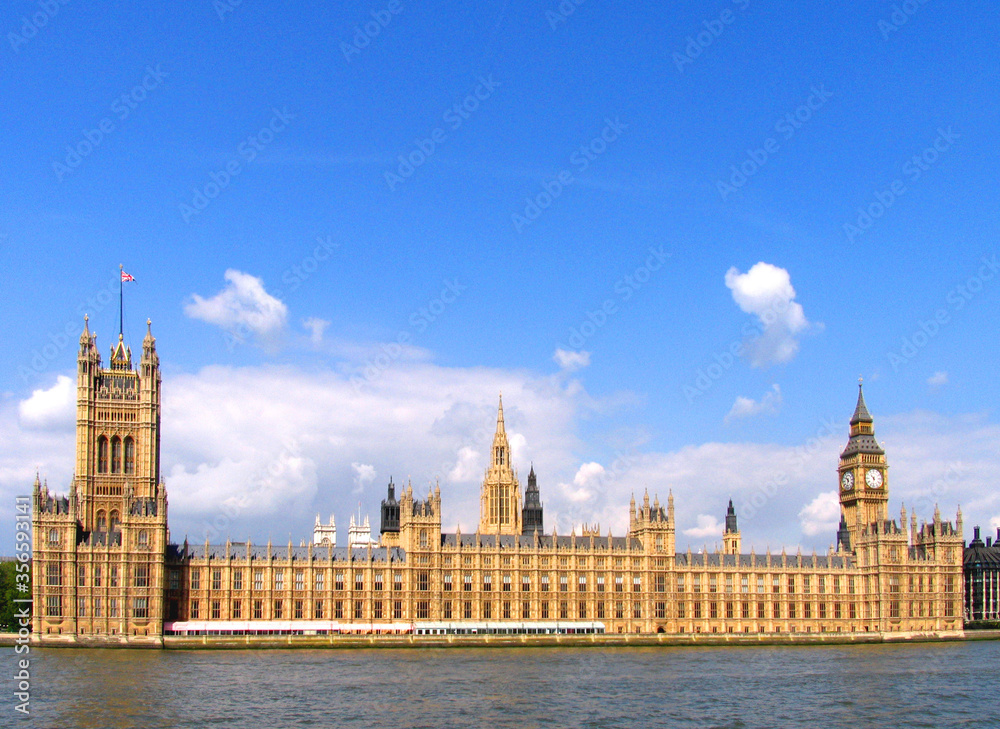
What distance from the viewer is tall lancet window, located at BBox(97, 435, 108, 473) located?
16400 cm

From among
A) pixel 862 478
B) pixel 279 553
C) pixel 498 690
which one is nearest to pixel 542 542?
pixel 279 553

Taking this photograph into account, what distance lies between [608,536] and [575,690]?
72739 mm

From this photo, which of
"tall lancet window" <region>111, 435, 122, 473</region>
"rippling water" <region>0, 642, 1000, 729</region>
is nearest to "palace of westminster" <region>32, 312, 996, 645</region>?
"tall lancet window" <region>111, 435, 122, 473</region>

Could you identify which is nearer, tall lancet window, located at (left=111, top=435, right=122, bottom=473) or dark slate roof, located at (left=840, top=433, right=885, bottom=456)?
tall lancet window, located at (left=111, top=435, right=122, bottom=473)

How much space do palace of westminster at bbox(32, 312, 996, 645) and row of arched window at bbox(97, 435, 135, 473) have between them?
196mm

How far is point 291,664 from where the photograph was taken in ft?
378

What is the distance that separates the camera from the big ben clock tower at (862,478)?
603 feet

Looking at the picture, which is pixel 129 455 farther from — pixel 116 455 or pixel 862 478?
pixel 862 478

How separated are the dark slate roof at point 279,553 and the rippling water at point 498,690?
18.9m

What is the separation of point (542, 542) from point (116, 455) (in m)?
60.4

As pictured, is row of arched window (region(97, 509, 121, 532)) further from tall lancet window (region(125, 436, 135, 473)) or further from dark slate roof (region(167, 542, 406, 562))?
dark slate roof (region(167, 542, 406, 562))

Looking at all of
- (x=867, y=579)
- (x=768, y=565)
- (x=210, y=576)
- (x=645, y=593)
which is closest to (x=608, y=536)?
(x=645, y=593)

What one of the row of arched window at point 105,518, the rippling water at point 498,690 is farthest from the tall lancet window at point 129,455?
the rippling water at point 498,690

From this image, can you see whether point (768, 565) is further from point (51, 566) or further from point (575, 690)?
point (51, 566)
